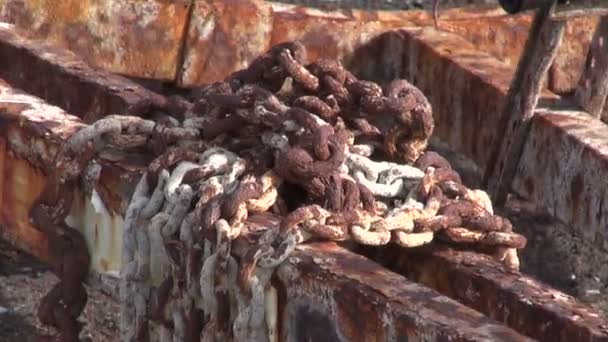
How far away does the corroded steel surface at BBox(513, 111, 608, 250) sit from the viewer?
6773 millimetres

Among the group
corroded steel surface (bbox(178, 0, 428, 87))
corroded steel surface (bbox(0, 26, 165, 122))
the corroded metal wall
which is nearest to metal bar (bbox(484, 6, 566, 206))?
the corroded metal wall

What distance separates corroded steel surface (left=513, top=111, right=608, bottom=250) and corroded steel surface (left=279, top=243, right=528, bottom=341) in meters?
2.00

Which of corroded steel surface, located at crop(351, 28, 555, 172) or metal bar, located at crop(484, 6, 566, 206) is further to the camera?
corroded steel surface, located at crop(351, 28, 555, 172)

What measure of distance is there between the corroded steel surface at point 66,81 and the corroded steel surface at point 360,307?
1552 millimetres

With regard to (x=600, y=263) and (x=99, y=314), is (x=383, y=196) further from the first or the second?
(x=600, y=263)

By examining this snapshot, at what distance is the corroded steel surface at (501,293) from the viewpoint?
482 centimetres

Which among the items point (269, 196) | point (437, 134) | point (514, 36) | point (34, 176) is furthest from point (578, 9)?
point (269, 196)

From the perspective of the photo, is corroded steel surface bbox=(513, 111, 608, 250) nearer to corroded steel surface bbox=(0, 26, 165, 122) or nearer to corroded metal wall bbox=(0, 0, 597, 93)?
corroded metal wall bbox=(0, 0, 597, 93)

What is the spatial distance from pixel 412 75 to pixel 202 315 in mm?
3438

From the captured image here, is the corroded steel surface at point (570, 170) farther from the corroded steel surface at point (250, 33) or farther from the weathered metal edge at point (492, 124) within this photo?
the corroded steel surface at point (250, 33)

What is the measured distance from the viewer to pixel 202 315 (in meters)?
5.10

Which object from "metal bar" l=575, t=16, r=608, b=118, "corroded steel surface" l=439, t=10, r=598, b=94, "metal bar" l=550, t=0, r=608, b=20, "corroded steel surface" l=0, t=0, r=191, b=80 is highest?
"metal bar" l=550, t=0, r=608, b=20

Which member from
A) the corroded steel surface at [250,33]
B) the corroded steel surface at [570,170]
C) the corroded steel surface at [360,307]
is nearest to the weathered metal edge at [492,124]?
the corroded steel surface at [570,170]

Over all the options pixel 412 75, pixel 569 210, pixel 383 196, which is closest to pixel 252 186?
pixel 383 196
